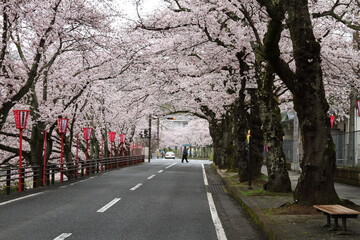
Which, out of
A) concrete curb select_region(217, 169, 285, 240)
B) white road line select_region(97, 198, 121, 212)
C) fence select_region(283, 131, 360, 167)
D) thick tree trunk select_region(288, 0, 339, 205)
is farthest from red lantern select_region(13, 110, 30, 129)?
fence select_region(283, 131, 360, 167)

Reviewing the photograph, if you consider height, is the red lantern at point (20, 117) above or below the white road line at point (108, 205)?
above

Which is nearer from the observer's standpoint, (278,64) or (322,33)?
(278,64)

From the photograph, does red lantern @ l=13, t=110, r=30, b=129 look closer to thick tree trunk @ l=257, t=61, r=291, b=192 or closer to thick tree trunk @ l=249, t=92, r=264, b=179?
thick tree trunk @ l=257, t=61, r=291, b=192

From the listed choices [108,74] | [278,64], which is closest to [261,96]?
[278,64]

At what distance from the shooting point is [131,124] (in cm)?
4350

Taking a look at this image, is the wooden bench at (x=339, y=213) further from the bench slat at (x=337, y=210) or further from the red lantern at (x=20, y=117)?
the red lantern at (x=20, y=117)

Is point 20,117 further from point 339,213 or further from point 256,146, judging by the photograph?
point 339,213

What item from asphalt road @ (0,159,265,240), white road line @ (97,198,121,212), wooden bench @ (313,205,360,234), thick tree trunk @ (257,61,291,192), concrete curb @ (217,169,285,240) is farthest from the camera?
thick tree trunk @ (257,61,291,192)

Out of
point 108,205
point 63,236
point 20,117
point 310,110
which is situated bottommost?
point 108,205

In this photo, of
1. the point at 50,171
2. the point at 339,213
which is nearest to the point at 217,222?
the point at 339,213

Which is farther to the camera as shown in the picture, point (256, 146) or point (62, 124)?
point (62, 124)

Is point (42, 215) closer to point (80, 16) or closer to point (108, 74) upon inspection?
point (80, 16)

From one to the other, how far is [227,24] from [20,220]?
1278 cm

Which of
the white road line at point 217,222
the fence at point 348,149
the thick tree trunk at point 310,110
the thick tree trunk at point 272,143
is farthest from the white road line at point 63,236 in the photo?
the fence at point 348,149
